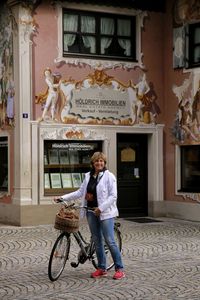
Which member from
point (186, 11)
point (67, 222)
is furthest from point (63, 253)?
point (186, 11)

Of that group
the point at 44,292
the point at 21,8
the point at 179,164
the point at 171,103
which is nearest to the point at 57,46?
the point at 21,8

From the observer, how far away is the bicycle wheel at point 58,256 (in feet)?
27.1

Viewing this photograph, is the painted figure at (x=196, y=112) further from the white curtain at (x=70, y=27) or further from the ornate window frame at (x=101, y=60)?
the white curtain at (x=70, y=27)

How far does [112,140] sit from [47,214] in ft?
8.82

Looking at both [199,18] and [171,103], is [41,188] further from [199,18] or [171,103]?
[199,18]

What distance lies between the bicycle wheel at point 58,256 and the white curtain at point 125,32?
886cm

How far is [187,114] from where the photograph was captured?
15.9 m

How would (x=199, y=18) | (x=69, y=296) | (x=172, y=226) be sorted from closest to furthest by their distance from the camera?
(x=69, y=296) → (x=172, y=226) → (x=199, y=18)

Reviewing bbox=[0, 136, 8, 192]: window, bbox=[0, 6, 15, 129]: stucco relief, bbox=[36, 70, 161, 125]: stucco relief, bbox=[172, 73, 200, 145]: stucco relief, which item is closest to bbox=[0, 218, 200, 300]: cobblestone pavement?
bbox=[0, 136, 8, 192]: window

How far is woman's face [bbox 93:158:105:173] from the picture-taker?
8523mm

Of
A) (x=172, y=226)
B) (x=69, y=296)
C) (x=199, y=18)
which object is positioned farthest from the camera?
(x=199, y=18)

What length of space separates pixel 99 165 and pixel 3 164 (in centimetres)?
769

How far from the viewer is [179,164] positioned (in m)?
16.2

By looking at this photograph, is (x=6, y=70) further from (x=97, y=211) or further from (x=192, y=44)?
(x=97, y=211)
